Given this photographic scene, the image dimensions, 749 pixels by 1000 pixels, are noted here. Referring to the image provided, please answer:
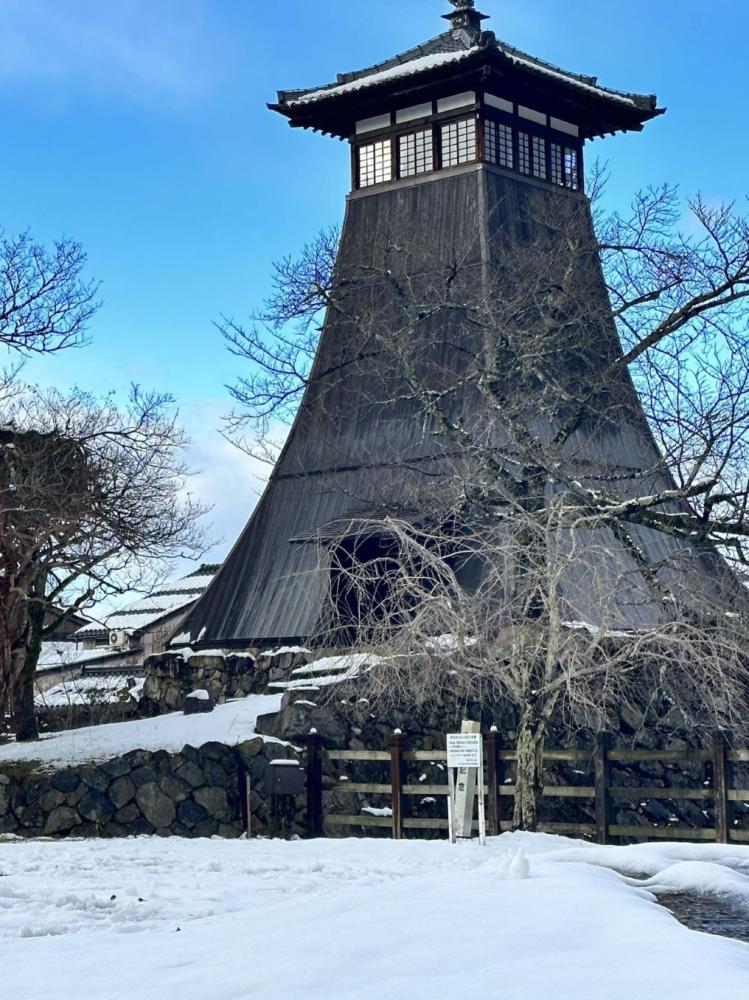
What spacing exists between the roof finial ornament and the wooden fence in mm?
19877

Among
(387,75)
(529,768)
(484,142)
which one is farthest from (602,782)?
(387,75)

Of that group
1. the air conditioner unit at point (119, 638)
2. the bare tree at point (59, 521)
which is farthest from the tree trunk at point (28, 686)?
the air conditioner unit at point (119, 638)

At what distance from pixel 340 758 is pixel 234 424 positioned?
8172 millimetres

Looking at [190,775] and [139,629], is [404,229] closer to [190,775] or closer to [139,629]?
[190,775]

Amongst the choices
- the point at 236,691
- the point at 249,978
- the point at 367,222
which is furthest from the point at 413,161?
the point at 249,978

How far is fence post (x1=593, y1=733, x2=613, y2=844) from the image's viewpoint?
757 inches

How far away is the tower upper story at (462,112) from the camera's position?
3206 centimetres

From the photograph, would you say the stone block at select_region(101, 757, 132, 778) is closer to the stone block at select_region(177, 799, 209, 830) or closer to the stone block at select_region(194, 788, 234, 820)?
the stone block at select_region(177, 799, 209, 830)

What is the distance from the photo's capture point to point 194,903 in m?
12.3

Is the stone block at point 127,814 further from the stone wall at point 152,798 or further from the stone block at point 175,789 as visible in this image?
the stone block at point 175,789

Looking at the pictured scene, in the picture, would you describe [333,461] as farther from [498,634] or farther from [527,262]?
[498,634]

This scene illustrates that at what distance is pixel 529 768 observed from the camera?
787 inches

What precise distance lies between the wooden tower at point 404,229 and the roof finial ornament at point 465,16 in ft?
0.11

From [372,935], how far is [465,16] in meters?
30.0
